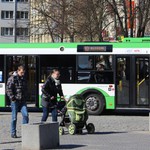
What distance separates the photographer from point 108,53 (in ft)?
66.9

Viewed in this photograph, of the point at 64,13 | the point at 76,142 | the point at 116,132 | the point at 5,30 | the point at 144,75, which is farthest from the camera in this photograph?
the point at 5,30

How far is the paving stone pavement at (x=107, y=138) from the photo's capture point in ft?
37.7

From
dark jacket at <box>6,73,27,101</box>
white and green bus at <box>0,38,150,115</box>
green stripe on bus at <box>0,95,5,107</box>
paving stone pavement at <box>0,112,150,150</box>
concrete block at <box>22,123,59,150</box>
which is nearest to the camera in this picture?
concrete block at <box>22,123,59,150</box>

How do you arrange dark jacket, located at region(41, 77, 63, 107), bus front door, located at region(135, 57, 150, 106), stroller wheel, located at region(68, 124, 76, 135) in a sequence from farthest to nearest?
bus front door, located at region(135, 57, 150, 106) < dark jacket, located at region(41, 77, 63, 107) < stroller wheel, located at region(68, 124, 76, 135)

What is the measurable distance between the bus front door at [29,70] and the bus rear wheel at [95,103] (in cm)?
223

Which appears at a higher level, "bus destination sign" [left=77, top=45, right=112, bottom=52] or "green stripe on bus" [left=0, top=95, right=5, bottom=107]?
"bus destination sign" [left=77, top=45, right=112, bottom=52]

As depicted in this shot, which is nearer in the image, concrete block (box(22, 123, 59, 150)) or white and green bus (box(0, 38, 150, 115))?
concrete block (box(22, 123, 59, 150))

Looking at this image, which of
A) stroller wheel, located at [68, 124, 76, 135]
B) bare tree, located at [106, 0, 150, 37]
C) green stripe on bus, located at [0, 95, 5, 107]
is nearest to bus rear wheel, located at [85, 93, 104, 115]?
green stripe on bus, located at [0, 95, 5, 107]

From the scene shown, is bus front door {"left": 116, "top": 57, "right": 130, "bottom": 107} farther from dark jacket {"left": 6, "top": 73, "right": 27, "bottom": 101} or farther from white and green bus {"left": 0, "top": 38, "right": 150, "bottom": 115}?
dark jacket {"left": 6, "top": 73, "right": 27, "bottom": 101}

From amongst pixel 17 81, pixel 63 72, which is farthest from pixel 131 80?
pixel 17 81

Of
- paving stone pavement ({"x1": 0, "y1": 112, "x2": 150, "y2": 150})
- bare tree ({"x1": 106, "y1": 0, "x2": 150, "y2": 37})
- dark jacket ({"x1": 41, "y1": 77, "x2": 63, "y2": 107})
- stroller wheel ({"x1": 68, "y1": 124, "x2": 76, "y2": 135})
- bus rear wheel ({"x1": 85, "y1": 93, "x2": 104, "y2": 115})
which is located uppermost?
bare tree ({"x1": 106, "y1": 0, "x2": 150, "y2": 37})

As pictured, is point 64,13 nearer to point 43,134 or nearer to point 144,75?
point 144,75

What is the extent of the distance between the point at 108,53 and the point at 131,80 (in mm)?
1432

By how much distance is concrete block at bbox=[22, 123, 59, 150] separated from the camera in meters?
10.7
